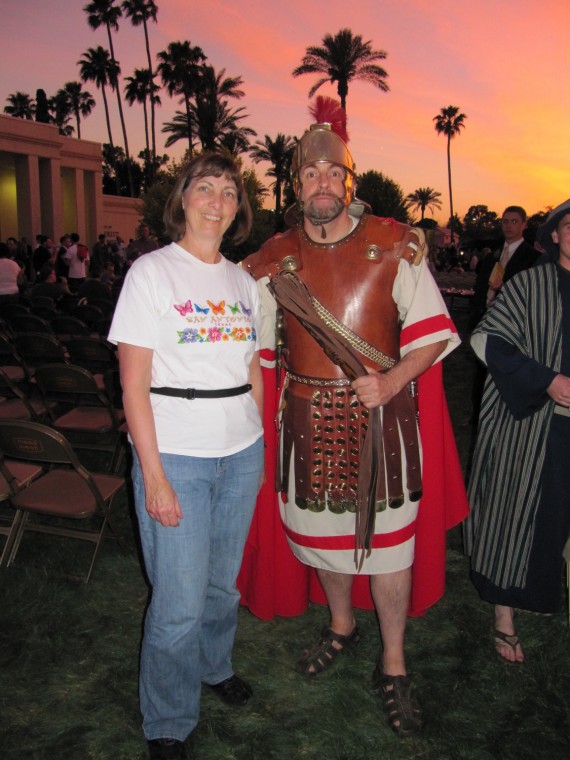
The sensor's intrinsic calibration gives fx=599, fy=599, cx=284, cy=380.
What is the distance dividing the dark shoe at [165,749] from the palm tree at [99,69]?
43.1 meters

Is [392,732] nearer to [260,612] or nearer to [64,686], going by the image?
[260,612]

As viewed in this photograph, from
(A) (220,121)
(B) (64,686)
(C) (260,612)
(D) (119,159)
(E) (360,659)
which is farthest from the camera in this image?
(D) (119,159)

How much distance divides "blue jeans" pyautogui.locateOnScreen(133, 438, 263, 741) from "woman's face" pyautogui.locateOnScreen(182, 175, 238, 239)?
67 cm

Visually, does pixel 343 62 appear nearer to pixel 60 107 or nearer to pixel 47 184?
pixel 47 184

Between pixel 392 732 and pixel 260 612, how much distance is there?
74 cm

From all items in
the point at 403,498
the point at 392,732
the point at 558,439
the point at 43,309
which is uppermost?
the point at 43,309

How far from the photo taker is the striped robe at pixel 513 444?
2188 millimetres

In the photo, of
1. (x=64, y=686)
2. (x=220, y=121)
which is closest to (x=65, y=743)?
(x=64, y=686)

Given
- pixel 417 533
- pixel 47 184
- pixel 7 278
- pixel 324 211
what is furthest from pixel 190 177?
pixel 47 184

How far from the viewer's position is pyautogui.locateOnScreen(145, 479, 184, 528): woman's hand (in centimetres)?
161

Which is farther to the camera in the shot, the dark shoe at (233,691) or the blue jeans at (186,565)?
the dark shoe at (233,691)

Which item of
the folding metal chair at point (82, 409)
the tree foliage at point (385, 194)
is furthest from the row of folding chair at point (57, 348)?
the tree foliage at point (385, 194)

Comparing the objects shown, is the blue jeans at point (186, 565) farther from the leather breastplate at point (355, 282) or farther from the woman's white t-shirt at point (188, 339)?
the leather breastplate at point (355, 282)

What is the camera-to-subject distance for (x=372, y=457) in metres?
1.92
